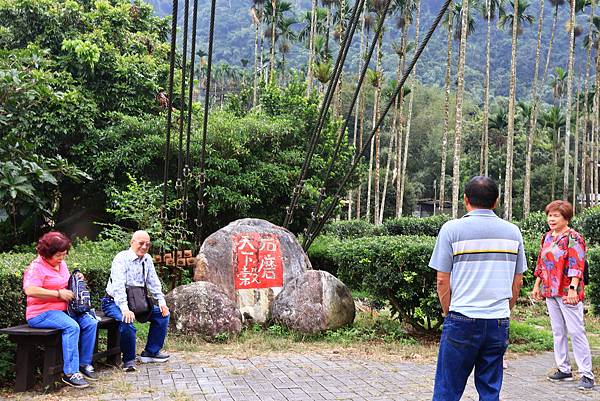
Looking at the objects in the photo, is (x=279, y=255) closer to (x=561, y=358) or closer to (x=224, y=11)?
(x=561, y=358)

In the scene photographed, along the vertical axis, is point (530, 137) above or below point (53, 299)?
above

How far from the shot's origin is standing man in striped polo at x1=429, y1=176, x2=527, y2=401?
3.54 m

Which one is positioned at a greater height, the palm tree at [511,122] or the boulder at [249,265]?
the palm tree at [511,122]

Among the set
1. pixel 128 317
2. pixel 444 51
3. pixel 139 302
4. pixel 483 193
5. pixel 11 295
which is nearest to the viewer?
pixel 483 193

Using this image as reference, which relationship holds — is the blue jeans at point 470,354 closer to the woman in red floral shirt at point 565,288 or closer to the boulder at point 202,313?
the woman in red floral shirt at point 565,288

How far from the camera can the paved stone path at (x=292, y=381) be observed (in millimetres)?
5117

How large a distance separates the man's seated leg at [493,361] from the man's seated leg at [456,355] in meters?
0.06

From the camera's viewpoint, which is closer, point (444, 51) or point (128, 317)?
point (128, 317)

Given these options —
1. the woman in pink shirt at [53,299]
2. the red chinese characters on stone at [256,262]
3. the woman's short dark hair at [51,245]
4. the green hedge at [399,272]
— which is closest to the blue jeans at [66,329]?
the woman in pink shirt at [53,299]

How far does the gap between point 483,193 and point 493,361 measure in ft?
3.10

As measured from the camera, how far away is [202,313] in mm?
7578

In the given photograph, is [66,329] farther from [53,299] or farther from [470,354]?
[470,354]

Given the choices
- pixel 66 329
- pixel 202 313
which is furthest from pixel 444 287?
pixel 202 313

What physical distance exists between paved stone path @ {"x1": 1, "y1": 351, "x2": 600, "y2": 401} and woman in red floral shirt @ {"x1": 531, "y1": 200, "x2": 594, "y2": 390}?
22 centimetres
